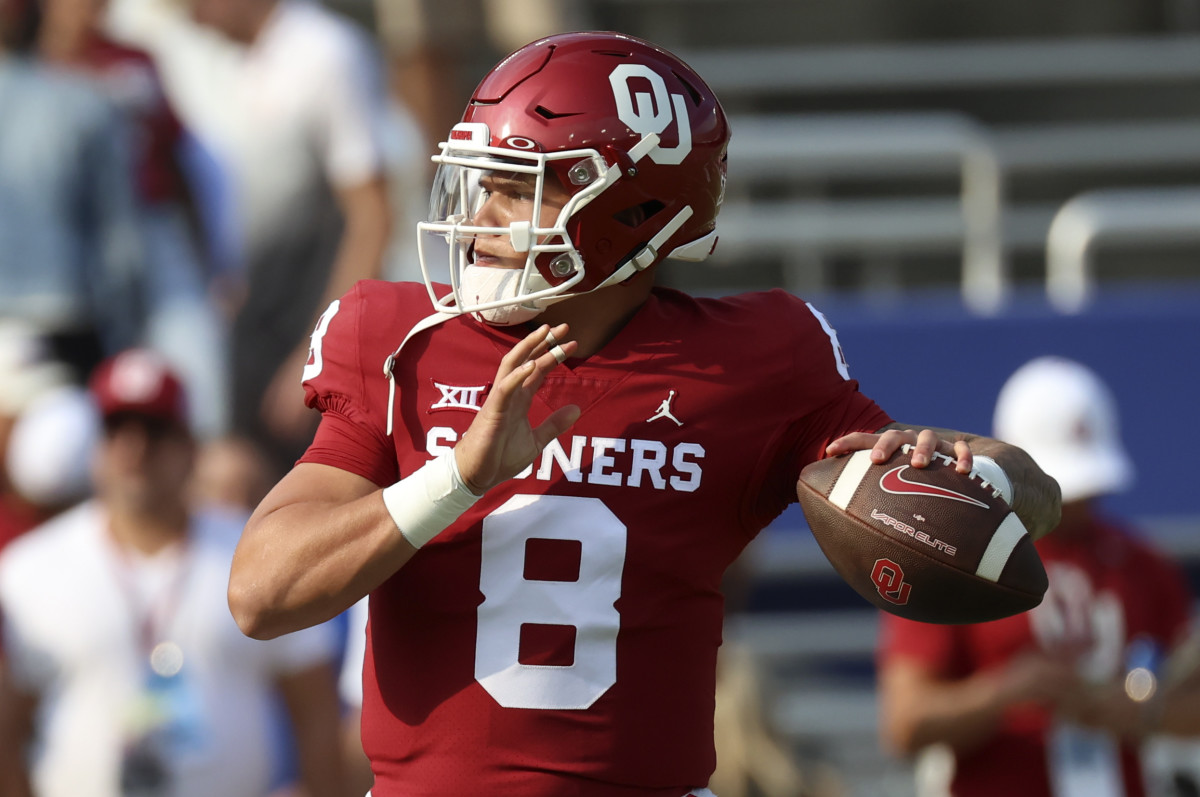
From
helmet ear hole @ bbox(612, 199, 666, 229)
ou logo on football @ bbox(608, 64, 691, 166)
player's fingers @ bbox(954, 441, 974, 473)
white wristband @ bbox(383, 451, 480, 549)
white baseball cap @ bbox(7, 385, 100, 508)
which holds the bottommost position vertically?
white baseball cap @ bbox(7, 385, 100, 508)

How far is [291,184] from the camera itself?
5.90 m

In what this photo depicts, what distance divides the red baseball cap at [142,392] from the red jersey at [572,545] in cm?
228

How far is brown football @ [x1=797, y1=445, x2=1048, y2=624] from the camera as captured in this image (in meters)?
2.33

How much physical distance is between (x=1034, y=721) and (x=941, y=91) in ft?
14.9

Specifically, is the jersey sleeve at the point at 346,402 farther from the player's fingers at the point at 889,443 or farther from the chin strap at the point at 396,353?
the player's fingers at the point at 889,443

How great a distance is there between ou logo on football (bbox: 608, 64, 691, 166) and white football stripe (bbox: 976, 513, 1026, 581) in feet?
2.21

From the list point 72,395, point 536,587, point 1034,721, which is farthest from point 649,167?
point 72,395

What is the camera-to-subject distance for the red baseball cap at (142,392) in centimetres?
465

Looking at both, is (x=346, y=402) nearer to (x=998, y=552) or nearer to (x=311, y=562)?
(x=311, y=562)

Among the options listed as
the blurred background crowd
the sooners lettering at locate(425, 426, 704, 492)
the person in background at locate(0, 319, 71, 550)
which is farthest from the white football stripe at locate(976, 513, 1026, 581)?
the person in background at locate(0, 319, 71, 550)

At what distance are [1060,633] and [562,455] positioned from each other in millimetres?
2348

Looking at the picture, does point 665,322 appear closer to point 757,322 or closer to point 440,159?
point 757,322

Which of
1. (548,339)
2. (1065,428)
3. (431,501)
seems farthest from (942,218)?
(431,501)

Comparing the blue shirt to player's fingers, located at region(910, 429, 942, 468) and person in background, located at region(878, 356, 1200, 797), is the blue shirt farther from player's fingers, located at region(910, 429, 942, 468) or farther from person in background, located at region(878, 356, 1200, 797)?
player's fingers, located at region(910, 429, 942, 468)
